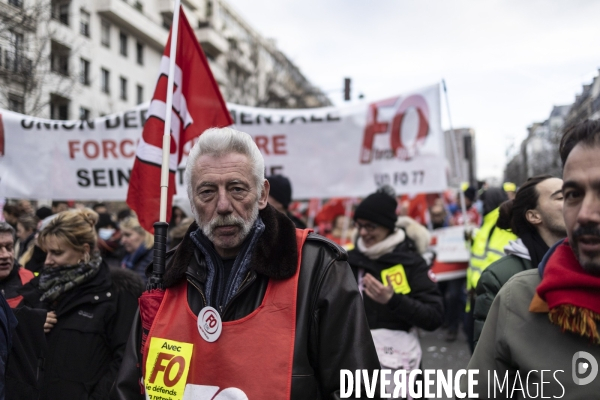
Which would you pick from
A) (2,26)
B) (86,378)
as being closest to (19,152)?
(2,26)

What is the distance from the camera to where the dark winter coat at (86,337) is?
3086 millimetres

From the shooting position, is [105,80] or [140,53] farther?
[140,53]

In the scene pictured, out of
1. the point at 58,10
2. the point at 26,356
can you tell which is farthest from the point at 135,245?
the point at 58,10

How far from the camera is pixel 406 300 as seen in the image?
3561mm

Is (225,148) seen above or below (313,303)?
above

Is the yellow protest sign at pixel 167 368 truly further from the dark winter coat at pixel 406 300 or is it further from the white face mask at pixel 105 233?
the white face mask at pixel 105 233

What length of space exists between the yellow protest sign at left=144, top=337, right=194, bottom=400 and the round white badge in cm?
7

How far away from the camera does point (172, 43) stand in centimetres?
331

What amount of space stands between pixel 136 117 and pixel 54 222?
2.95 metres

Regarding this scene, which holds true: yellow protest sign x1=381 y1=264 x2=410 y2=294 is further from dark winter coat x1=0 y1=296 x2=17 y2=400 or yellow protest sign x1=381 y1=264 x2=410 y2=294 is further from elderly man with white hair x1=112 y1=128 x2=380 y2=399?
dark winter coat x1=0 y1=296 x2=17 y2=400

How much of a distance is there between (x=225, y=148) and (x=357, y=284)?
0.81 m

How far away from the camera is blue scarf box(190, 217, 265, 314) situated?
83.6 inches

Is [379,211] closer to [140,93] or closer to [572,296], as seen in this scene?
[572,296]

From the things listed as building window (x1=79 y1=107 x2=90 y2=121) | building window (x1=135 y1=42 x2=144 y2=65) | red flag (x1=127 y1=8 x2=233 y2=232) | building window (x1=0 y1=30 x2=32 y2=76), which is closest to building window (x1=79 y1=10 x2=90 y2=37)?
building window (x1=79 y1=107 x2=90 y2=121)
